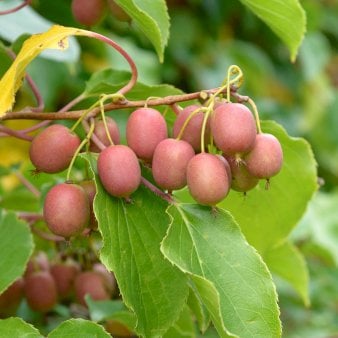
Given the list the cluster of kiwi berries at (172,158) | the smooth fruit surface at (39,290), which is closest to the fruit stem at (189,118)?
the cluster of kiwi berries at (172,158)

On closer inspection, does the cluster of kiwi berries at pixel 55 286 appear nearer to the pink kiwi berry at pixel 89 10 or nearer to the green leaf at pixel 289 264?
the green leaf at pixel 289 264

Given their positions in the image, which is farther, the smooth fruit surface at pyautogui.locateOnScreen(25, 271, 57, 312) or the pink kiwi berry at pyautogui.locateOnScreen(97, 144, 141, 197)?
the smooth fruit surface at pyautogui.locateOnScreen(25, 271, 57, 312)

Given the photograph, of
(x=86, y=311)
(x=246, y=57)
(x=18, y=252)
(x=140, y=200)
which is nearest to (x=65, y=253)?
(x=86, y=311)

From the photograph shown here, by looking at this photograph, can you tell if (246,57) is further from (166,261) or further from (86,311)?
(166,261)

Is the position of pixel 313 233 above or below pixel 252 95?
above

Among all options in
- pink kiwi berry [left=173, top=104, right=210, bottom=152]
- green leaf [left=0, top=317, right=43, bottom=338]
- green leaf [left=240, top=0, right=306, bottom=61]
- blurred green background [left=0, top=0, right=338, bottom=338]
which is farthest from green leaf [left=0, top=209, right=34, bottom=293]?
blurred green background [left=0, top=0, right=338, bottom=338]

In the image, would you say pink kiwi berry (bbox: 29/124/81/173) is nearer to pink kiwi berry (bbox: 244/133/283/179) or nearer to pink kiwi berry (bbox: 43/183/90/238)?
pink kiwi berry (bbox: 43/183/90/238)

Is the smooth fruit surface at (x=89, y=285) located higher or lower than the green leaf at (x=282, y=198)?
lower
